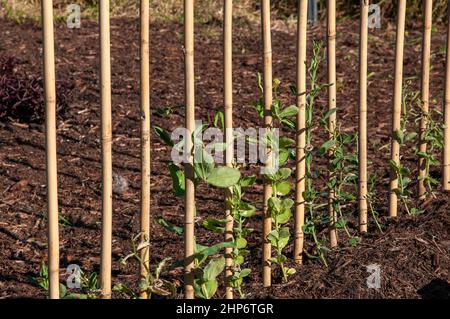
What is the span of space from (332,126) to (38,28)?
3.74 meters

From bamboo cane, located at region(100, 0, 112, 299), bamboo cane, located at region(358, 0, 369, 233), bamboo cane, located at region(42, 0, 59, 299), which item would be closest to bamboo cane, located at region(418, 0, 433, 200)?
bamboo cane, located at region(358, 0, 369, 233)

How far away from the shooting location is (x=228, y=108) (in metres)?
3.42

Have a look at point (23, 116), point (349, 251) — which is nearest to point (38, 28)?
point (23, 116)

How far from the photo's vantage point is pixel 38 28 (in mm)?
7121

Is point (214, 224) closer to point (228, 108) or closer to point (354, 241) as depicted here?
point (228, 108)

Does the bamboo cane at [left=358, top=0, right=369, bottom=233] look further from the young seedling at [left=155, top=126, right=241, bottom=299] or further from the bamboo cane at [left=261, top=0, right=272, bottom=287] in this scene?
the young seedling at [left=155, top=126, right=241, bottom=299]

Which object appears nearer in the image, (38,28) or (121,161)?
(121,161)

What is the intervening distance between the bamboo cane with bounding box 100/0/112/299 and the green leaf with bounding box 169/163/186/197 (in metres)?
0.23

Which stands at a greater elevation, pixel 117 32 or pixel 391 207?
pixel 117 32

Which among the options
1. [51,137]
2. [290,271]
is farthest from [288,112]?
[51,137]

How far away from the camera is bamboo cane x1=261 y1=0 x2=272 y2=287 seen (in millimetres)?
3457

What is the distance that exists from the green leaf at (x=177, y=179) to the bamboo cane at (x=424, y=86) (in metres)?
1.39
